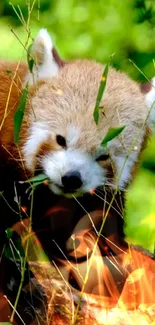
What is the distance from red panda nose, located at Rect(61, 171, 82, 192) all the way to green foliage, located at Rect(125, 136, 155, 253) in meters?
1.00

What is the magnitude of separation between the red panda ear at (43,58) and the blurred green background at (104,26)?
1203 mm

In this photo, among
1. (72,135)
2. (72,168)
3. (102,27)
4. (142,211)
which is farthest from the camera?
(102,27)

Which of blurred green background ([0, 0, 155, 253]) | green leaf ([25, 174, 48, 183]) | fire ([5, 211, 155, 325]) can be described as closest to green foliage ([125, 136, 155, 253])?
fire ([5, 211, 155, 325])

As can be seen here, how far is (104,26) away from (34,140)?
1.52 meters

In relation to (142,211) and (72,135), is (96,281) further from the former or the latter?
(142,211)

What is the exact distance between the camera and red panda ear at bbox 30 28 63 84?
2.97 m

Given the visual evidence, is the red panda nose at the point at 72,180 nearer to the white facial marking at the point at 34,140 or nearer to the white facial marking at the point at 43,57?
the white facial marking at the point at 34,140

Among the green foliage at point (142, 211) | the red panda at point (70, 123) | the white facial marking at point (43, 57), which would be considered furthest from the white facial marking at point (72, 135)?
the green foliage at point (142, 211)

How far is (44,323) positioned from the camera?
264cm

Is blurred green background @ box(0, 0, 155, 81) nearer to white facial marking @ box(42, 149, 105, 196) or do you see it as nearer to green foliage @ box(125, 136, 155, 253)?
green foliage @ box(125, 136, 155, 253)

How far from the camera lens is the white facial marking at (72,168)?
2.73 meters

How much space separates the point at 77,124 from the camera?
2830mm

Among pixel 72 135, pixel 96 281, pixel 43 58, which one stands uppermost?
pixel 43 58

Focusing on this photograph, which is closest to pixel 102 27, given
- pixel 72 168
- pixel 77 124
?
pixel 77 124
